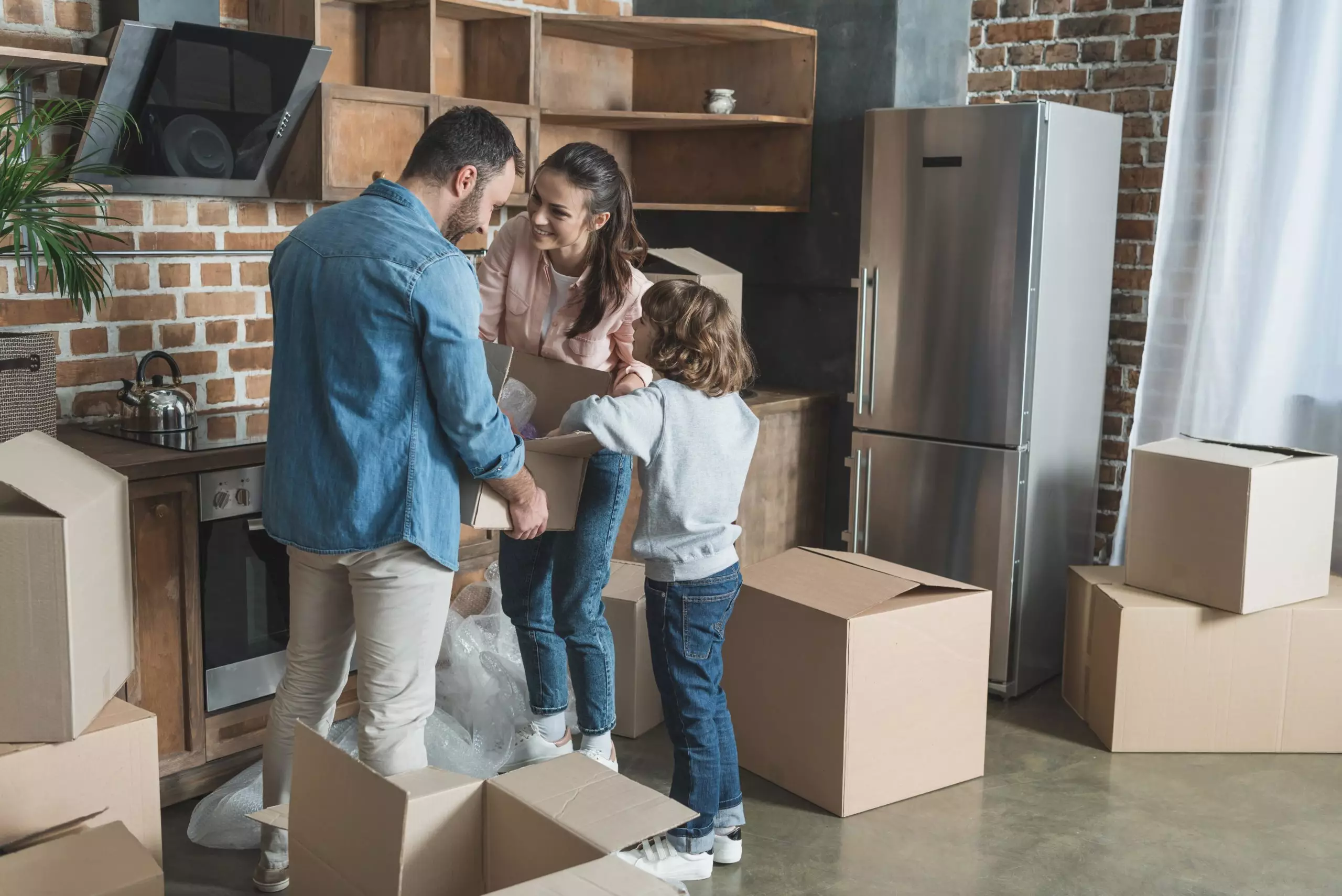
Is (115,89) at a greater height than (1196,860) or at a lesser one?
greater

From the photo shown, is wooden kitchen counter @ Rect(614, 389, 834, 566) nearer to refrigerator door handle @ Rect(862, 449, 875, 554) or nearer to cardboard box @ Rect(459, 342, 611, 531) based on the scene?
refrigerator door handle @ Rect(862, 449, 875, 554)

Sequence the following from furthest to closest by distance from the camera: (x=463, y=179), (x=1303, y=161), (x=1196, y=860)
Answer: (x=1303, y=161)
(x=1196, y=860)
(x=463, y=179)

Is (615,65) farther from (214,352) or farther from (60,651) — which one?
(60,651)

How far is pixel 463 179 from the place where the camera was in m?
2.19

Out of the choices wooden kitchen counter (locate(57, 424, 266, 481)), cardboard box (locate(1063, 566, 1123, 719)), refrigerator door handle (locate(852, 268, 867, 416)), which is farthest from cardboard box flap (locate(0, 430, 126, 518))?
cardboard box (locate(1063, 566, 1123, 719))

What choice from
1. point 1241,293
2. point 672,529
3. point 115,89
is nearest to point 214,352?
point 115,89

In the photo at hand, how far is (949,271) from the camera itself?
138 inches

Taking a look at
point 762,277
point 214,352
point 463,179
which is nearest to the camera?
point 463,179

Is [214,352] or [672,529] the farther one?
[214,352]

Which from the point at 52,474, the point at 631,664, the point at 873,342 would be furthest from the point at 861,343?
the point at 52,474

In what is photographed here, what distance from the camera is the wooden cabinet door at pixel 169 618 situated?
8.66 feet

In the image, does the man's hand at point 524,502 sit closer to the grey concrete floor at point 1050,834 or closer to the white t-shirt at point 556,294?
the white t-shirt at point 556,294

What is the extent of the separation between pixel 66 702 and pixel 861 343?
238 centimetres

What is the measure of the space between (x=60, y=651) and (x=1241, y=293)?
123 inches
